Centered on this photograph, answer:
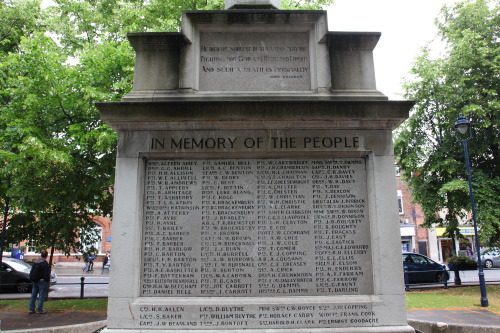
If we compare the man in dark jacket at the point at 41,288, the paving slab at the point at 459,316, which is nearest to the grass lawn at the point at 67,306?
the man in dark jacket at the point at 41,288

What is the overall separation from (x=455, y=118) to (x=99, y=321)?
57.3 feet

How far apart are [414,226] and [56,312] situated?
40668mm

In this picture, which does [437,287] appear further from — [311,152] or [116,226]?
[116,226]

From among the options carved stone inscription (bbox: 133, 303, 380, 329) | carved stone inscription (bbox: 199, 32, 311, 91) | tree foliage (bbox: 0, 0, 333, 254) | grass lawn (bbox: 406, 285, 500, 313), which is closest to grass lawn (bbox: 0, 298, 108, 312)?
tree foliage (bbox: 0, 0, 333, 254)

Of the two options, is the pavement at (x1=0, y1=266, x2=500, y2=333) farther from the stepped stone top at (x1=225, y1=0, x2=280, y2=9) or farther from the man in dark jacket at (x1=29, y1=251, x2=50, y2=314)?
the stepped stone top at (x1=225, y1=0, x2=280, y2=9)

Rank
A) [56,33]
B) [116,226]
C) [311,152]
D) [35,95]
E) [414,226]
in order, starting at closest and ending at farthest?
[116,226]
[311,152]
[35,95]
[56,33]
[414,226]

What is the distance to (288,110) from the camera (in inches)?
198

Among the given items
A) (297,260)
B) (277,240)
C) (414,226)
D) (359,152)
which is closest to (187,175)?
(277,240)

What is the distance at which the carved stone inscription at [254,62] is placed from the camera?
5543 mm

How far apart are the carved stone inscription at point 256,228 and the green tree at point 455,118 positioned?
47.7 feet

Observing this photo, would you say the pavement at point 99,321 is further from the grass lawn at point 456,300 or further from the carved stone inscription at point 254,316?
the carved stone inscription at point 254,316

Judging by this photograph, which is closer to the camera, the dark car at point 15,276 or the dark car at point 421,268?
the dark car at point 15,276

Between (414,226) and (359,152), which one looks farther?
(414,226)

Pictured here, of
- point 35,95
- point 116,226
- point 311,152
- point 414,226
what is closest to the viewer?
point 116,226
